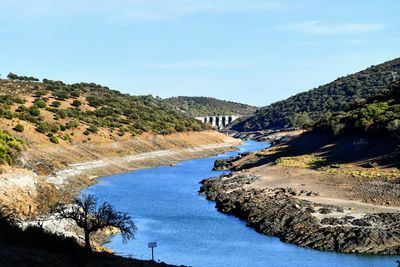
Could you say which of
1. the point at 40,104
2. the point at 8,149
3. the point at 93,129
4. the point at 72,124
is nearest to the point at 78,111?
the point at 40,104

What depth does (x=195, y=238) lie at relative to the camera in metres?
49.4

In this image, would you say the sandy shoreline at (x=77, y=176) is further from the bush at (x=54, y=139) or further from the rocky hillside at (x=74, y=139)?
the bush at (x=54, y=139)

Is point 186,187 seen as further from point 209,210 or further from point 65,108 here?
point 65,108

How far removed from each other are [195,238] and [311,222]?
1048 centimetres

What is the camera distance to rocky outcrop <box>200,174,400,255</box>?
44.5 metres

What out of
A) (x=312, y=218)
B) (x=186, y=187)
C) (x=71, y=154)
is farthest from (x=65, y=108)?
(x=312, y=218)

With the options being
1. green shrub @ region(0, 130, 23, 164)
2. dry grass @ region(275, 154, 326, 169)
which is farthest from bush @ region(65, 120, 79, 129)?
dry grass @ region(275, 154, 326, 169)

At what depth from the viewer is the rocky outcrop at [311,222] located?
44.5 m

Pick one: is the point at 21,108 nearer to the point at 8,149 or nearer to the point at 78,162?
the point at 78,162

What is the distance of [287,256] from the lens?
141 feet

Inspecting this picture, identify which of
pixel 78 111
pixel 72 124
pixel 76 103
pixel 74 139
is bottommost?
pixel 74 139

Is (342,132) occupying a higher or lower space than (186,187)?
higher

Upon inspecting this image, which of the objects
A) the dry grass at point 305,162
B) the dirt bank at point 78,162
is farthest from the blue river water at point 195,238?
the dry grass at point 305,162

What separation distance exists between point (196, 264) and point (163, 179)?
55786 millimetres
